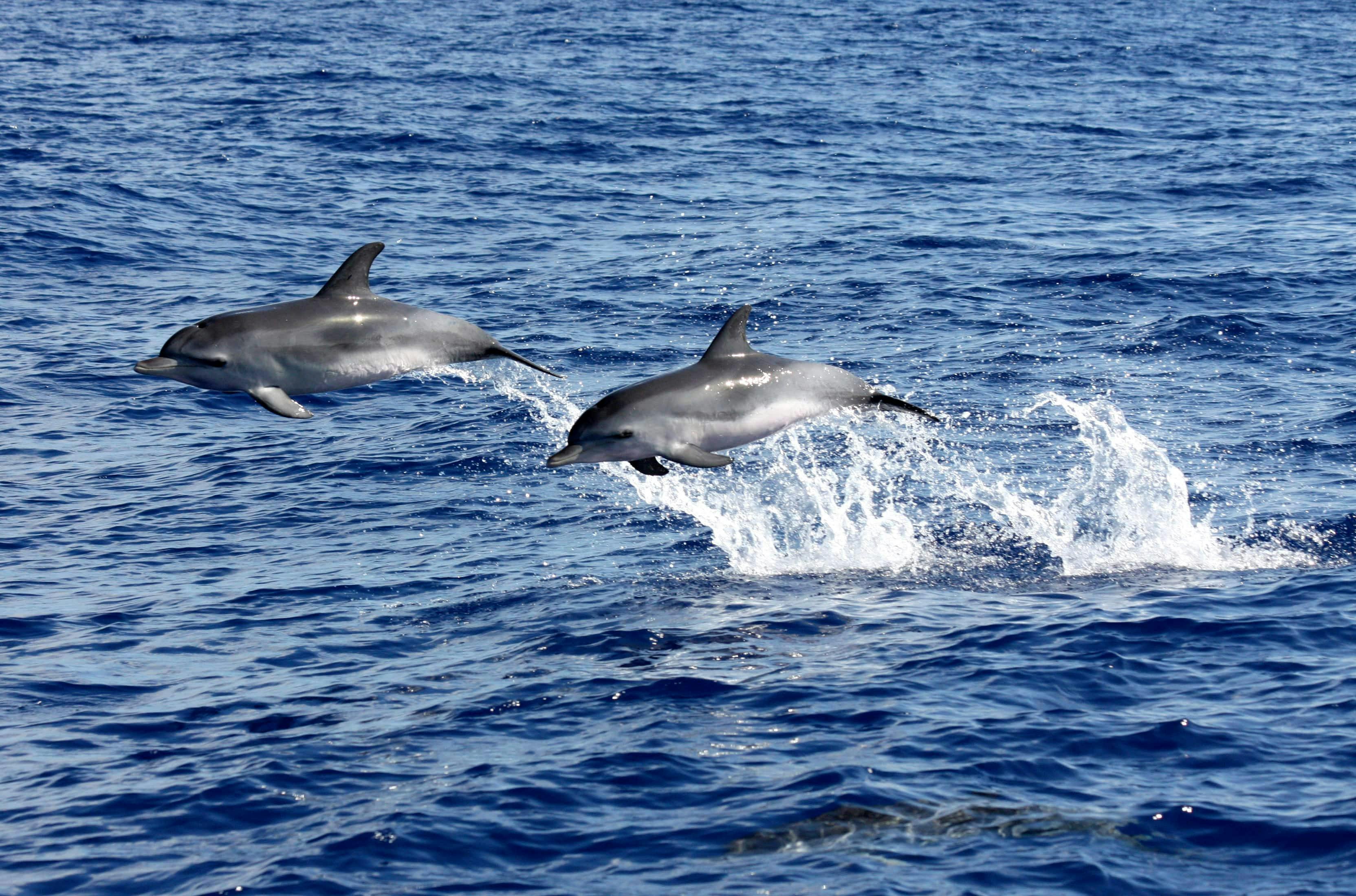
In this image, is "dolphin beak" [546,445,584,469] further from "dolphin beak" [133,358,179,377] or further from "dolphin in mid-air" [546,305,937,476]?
"dolphin beak" [133,358,179,377]

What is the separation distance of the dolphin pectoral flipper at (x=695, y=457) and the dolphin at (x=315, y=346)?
157 centimetres

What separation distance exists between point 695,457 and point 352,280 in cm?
265

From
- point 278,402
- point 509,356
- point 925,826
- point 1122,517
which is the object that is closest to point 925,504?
point 1122,517

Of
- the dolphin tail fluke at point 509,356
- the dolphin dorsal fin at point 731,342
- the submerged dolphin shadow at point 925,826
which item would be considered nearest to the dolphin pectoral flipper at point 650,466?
the dolphin dorsal fin at point 731,342

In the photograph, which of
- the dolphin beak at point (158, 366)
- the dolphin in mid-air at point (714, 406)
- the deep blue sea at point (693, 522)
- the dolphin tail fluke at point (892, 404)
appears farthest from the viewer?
the dolphin tail fluke at point (892, 404)

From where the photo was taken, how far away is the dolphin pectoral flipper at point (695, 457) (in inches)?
450

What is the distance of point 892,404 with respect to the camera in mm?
12086

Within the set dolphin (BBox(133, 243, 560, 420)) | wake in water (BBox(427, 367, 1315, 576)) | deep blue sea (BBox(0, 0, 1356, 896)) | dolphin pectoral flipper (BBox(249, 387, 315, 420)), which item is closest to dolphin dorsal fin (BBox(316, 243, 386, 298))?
dolphin (BBox(133, 243, 560, 420))

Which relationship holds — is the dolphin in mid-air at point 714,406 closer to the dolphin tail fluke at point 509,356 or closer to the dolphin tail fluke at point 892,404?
the dolphin tail fluke at point 892,404

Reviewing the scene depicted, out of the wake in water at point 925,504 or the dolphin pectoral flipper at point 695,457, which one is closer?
the dolphin pectoral flipper at point 695,457

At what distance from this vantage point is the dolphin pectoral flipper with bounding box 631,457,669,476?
483 inches

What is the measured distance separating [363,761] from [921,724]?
3.87 m

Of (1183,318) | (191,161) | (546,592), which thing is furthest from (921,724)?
(191,161)

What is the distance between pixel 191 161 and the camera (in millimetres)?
34062
